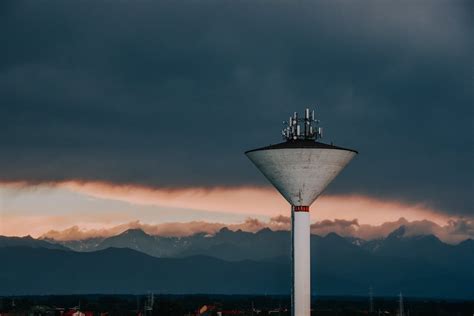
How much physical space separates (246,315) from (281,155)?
270 feet

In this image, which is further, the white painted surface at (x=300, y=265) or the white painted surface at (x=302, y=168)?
the white painted surface at (x=300, y=265)

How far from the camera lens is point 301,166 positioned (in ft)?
197

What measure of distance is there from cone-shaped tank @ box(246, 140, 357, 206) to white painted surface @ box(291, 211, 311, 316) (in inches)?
48.9

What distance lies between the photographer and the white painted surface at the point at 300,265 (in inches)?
2391

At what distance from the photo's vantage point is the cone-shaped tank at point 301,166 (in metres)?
59.8

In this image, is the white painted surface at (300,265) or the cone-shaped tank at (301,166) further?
the white painted surface at (300,265)

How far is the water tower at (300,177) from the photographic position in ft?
197

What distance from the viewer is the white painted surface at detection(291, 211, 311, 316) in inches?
2391

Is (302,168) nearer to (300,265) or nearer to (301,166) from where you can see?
(301,166)

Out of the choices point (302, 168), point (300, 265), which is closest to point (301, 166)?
point (302, 168)

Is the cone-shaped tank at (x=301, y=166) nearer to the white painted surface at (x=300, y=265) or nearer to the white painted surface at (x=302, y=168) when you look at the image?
the white painted surface at (x=302, y=168)

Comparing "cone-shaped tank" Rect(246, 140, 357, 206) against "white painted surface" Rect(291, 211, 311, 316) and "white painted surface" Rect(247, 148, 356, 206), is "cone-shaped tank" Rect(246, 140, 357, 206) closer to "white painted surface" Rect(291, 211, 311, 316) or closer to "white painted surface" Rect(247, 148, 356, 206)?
"white painted surface" Rect(247, 148, 356, 206)

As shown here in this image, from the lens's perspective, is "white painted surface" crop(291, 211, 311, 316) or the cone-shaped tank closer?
the cone-shaped tank

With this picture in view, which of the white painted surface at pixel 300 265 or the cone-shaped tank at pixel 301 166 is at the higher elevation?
the cone-shaped tank at pixel 301 166
